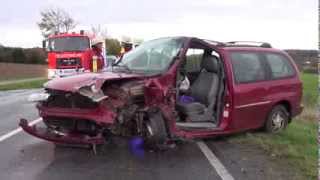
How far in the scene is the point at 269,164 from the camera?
8.70 metres

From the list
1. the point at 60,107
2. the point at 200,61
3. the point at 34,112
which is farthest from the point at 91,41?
the point at 60,107

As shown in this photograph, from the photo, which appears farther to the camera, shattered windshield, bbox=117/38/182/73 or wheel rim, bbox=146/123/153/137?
shattered windshield, bbox=117/38/182/73

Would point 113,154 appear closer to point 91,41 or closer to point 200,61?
point 200,61

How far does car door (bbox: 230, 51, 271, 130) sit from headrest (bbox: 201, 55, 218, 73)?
36 centimetres

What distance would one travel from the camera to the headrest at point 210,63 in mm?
10973

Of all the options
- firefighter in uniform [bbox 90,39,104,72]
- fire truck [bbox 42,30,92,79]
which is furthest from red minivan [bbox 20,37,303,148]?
fire truck [bbox 42,30,92,79]

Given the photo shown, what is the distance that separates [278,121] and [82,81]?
4315mm

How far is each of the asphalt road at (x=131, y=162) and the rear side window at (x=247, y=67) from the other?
1169 mm

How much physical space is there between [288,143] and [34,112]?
7.87m

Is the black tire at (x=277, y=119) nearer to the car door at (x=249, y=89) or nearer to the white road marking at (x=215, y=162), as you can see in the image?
the car door at (x=249, y=89)

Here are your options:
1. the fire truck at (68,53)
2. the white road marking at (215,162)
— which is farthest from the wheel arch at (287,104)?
the fire truck at (68,53)

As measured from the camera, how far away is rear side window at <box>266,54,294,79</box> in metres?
11.5

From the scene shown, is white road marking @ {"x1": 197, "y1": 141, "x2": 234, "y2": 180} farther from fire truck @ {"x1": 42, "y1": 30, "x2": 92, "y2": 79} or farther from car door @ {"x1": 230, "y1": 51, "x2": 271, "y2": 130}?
fire truck @ {"x1": 42, "y1": 30, "x2": 92, "y2": 79}

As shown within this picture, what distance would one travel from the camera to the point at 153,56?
10344 millimetres
